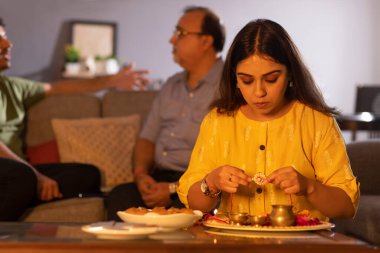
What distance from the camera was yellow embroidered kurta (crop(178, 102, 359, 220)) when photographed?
2.02m

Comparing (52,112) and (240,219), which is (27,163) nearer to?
(52,112)

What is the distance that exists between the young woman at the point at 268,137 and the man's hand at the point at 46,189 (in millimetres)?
1382

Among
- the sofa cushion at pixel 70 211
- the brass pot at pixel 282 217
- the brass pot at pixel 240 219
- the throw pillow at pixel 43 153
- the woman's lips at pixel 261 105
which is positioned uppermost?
the woman's lips at pixel 261 105

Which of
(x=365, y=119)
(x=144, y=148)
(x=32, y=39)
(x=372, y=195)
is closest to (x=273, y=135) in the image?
(x=372, y=195)

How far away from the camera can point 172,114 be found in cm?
349

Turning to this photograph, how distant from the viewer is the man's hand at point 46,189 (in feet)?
11.0

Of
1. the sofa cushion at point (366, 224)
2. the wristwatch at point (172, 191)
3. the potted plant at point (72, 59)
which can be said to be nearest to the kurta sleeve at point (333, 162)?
the sofa cushion at point (366, 224)

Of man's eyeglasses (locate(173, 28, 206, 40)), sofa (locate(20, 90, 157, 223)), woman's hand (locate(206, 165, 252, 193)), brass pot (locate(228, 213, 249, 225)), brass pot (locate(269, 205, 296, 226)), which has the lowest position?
sofa (locate(20, 90, 157, 223))

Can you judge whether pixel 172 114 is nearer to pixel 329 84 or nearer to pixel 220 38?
pixel 220 38

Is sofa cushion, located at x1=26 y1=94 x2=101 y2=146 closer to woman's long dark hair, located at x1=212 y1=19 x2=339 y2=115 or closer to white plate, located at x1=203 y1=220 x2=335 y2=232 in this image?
woman's long dark hair, located at x1=212 y1=19 x2=339 y2=115

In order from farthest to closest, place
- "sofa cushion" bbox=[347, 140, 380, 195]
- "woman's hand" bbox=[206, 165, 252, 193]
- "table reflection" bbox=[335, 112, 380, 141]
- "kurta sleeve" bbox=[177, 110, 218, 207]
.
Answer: "table reflection" bbox=[335, 112, 380, 141], "sofa cushion" bbox=[347, 140, 380, 195], "kurta sleeve" bbox=[177, 110, 218, 207], "woman's hand" bbox=[206, 165, 252, 193]

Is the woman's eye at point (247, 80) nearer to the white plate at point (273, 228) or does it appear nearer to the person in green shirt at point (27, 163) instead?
the white plate at point (273, 228)

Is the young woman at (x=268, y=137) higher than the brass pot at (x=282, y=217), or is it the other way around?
the young woman at (x=268, y=137)

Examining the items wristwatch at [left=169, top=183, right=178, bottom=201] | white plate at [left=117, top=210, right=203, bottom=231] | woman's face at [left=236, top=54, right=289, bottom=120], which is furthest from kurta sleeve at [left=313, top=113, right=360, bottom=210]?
wristwatch at [left=169, top=183, right=178, bottom=201]
